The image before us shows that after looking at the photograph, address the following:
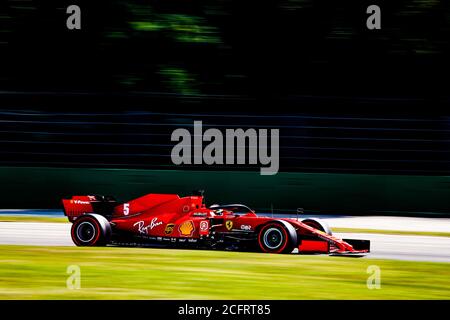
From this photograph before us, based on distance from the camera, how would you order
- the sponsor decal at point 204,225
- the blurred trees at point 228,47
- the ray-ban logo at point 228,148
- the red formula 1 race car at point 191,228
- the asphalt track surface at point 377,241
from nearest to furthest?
1. the red formula 1 race car at point 191,228
2. the sponsor decal at point 204,225
3. the asphalt track surface at point 377,241
4. the ray-ban logo at point 228,148
5. the blurred trees at point 228,47

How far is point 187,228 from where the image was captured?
38.2ft

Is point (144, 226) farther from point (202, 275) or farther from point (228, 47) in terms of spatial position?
point (228, 47)

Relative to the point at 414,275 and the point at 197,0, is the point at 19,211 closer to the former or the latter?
the point at 197,0

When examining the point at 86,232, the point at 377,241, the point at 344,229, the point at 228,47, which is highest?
the point at 228,47

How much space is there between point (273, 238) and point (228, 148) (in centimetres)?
662

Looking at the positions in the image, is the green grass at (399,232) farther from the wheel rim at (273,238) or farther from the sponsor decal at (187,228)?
the sponsor decal at (187,228)

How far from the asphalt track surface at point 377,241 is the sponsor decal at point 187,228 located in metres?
1.57

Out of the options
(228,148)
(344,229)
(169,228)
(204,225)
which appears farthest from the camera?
(228,148)

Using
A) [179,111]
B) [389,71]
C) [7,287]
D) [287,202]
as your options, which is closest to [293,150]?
[287,202]

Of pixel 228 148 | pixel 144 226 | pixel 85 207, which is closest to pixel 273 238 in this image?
pixel 144 226

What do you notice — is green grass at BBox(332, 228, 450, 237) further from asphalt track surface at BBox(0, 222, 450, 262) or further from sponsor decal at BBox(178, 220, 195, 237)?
sponsor decal at BBox(178, 220, 195, 237)

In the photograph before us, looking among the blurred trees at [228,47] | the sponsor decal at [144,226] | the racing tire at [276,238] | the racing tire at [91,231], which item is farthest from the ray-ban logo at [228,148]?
the racing tire at [276,238]

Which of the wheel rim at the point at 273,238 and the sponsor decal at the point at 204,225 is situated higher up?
the sponsor decal at the point at 204,225

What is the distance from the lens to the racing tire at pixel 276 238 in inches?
440
